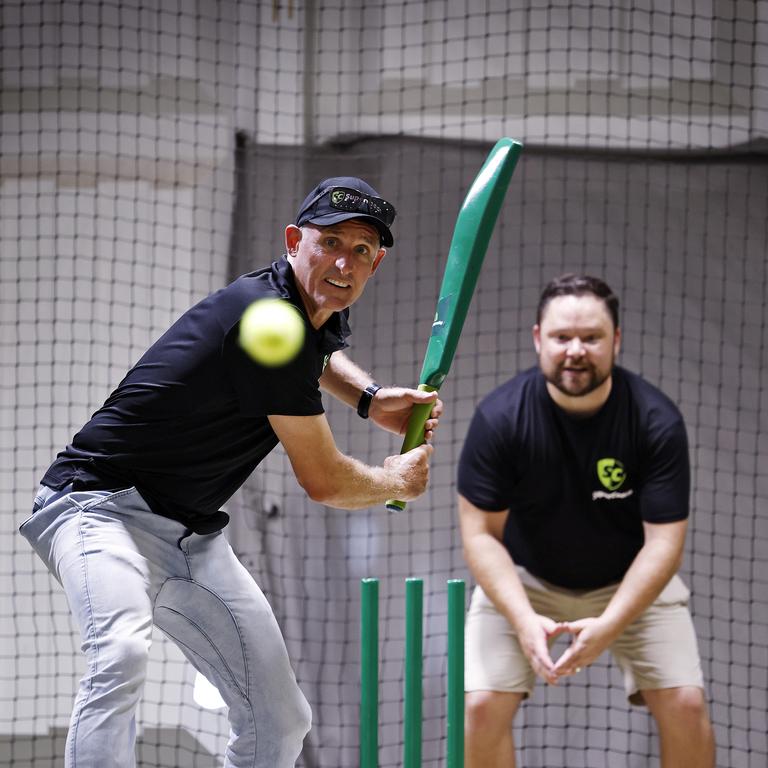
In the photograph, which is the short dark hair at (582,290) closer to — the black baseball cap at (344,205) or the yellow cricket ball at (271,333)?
the black baseball cap at (344,205)

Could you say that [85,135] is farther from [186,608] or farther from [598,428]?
[186,608]

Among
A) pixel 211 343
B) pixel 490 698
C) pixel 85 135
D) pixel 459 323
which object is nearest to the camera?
pixel 211 343

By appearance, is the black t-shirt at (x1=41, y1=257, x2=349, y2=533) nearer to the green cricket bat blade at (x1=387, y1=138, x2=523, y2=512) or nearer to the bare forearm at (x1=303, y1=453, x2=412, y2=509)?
the bare forearm at (x1=303, y1=453, x2=412, y2=509)

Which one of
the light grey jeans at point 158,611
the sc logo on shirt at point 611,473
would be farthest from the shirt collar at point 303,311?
the sc logo on shirt at point 611,473

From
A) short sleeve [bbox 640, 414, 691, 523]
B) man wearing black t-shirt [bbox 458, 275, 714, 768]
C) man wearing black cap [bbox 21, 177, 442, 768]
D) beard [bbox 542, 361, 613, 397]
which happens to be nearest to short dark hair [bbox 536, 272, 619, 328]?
man wearing black t-shirt [bbox 458, 275, 714, 768]

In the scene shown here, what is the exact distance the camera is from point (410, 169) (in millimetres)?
3209

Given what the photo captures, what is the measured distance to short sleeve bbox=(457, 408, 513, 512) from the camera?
245 cm

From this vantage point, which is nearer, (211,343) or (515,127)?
(211,343)

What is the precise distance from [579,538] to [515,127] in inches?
55.9

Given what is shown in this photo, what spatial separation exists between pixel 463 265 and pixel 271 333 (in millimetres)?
483

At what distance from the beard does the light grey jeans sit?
1.05 meters

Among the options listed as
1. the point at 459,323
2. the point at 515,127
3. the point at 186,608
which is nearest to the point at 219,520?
the point at 186,608

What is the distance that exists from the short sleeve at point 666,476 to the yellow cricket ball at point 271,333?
121cm

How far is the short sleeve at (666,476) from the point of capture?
2.38 meters
